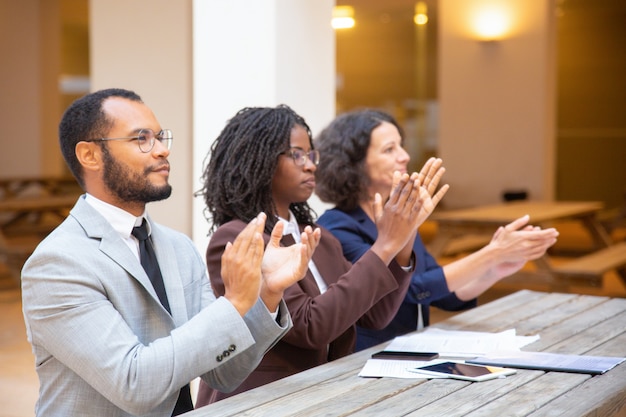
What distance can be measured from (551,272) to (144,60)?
10.2 feet

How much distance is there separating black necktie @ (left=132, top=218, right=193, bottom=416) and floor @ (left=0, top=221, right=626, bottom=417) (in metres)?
2.07

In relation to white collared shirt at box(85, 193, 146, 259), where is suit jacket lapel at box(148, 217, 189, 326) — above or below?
below

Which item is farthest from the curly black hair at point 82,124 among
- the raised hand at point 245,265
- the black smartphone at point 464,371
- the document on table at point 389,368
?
the black smartphone at point 464,371

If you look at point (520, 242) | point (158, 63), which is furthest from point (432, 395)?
point (158, 63)

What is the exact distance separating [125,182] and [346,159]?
1304 millimetres

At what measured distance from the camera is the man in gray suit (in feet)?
5.56

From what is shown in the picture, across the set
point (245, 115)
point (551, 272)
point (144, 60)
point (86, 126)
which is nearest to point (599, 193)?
point (551, 272)

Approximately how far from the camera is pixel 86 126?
190cm

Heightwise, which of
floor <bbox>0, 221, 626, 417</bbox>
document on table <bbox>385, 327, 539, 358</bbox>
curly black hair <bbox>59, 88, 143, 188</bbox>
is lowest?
floor <bbox>0, 221, 626, 417</bbox>

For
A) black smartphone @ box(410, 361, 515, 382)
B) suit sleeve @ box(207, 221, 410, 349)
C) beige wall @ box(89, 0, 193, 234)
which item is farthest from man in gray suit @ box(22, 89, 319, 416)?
beige wall @ box(89, 0, 193, 234)

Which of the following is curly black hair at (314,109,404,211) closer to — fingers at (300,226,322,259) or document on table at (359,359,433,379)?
document on table at (359,359,433,379)

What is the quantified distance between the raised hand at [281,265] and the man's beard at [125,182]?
284 millimetres

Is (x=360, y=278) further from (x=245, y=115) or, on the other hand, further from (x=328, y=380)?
(x=245, y=115)

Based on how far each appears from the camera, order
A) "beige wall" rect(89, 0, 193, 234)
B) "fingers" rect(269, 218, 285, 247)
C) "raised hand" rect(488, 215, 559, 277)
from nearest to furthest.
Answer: "fingers" rect(269, 218, 285, 247)
"raised hand" rect(488, 215, 559, 277)
"beige wall" rect(89, 0, 193, 234)
